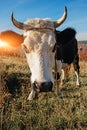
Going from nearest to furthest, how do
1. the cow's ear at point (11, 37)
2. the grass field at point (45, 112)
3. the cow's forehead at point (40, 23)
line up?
the grass field at point (45, 112), the cow's forehead at point (40, 23), the cow's ear at point (11, 37)

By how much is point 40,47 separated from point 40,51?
0.09 m

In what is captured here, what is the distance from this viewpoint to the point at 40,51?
705 cm

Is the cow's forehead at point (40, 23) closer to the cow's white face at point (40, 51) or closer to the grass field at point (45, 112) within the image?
the cow's white face at point (40, 51)

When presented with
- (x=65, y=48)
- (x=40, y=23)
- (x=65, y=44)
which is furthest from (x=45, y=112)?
(x=65, y=48)

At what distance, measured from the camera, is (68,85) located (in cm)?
1156

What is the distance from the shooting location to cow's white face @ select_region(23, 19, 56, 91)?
677 centimetres

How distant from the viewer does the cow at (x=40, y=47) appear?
6746 mm

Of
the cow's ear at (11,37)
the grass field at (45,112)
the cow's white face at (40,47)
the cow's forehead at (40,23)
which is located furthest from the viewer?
the cow's ear at (11,37)

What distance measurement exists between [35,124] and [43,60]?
1.29 meters

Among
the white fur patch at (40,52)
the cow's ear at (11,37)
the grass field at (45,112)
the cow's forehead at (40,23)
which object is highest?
the cow's forehead at (40,23)

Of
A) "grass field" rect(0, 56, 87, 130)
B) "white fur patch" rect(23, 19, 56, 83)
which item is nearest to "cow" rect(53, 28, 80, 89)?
"white fur patch" rect(23, 19, 56, 83)

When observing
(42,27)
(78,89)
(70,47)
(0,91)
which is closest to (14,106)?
(0,91)

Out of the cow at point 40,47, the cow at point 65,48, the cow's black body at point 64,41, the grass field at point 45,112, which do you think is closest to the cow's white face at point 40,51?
the cow at point 40,47

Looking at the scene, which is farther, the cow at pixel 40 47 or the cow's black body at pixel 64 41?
the cow's black body at pixel 64 41
